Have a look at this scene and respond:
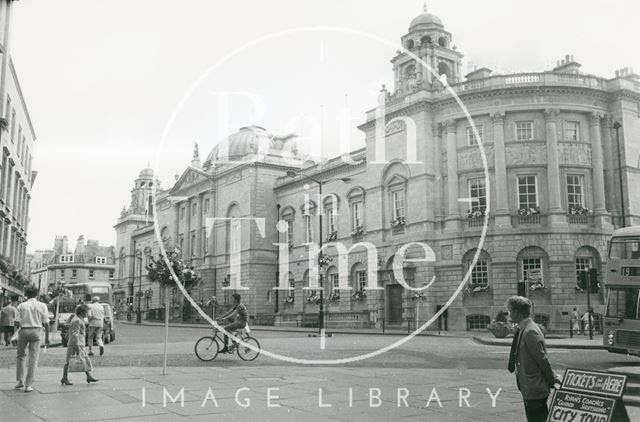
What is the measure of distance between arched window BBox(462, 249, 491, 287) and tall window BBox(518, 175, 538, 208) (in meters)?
3.92

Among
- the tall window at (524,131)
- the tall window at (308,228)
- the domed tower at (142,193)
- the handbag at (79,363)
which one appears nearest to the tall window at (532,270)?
the tall window at (524,131)

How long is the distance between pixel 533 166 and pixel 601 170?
4401 mm

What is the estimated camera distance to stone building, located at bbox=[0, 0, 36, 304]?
2889 cm

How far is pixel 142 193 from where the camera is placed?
4008 inches

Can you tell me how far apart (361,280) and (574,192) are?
16.4m

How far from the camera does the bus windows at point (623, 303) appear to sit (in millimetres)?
17109

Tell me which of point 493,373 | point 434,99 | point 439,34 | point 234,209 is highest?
point 439,34

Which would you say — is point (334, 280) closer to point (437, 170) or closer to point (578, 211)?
point (437, 170)

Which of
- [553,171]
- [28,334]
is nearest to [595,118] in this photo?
[553,171]

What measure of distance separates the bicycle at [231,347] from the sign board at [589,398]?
39.3ft

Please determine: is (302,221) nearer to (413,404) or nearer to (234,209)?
(234,209)

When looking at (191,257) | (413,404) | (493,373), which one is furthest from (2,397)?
(191,257)

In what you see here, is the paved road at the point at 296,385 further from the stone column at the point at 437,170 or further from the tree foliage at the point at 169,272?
the stone column at the point at 437,170

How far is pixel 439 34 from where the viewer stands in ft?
147
